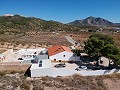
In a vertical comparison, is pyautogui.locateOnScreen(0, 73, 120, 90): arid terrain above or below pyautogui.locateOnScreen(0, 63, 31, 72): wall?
below

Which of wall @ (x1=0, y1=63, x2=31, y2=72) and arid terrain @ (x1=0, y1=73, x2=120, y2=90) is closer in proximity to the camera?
arid terrain @ (x1=0, y1=73, x2=120, y2=90)

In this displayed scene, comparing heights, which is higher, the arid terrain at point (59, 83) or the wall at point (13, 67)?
the wall at point (13, 67)

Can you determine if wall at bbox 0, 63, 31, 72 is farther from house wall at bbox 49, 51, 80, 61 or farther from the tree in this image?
the tree

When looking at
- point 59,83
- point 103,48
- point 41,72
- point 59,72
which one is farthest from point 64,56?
point 59,83

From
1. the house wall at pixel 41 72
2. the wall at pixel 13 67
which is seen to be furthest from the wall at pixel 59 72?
the wall at pixel 13 67

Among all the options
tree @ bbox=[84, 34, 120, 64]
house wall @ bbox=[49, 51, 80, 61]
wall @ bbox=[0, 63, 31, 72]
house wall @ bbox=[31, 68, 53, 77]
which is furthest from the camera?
house wall @ bbox=[49, 51, 80, 61]

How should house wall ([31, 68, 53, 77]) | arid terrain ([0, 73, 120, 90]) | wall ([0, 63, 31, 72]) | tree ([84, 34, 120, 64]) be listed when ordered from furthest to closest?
tree ([84, 34, 120, 64]), wall ([0, 63, 31, 72]), house wall ([31, 68, 53, 77]), arid terrain ([0, 73, 120, 90])

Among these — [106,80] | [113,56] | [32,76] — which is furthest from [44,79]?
[113,56]

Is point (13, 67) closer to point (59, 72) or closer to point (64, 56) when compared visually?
point (59, 72)

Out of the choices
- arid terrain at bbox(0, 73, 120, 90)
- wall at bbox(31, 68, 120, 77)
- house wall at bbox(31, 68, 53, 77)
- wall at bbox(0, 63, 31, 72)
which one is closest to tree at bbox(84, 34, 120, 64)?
wall at bbox(31, 68, 120, 77)

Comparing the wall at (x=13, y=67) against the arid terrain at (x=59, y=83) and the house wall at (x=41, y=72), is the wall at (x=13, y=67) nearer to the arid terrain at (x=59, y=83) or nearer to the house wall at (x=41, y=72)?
the arid terrain at (x=59, y=83)

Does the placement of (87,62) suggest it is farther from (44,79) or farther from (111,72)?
(44,79)
